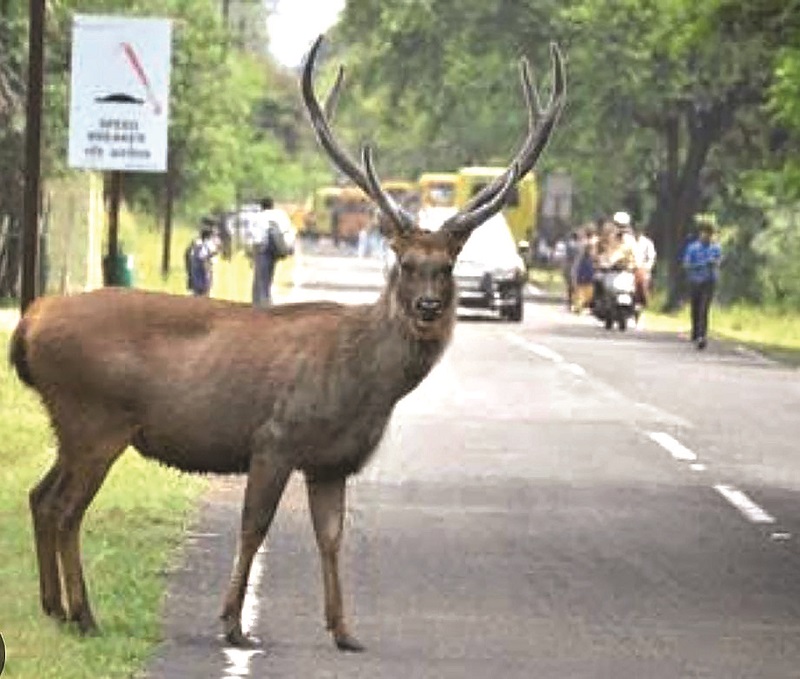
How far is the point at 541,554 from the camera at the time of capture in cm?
1553

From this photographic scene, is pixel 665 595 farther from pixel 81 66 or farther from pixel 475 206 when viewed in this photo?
pixel 81 66

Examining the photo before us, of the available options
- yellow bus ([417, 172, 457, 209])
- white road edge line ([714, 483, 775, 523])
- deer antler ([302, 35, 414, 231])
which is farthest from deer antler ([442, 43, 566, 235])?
yellow bus ([417, 172, 457, 209])

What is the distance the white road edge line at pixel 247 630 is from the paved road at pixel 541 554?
25 millimetres

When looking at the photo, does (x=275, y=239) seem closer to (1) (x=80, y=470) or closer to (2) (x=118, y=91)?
(2) (x=118, y=91)

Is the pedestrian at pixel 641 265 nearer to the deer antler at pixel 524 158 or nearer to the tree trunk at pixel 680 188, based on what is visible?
the tree trunk at pixel 680 188

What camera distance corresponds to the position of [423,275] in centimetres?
1170

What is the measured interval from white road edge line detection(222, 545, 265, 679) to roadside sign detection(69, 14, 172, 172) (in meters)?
7.30

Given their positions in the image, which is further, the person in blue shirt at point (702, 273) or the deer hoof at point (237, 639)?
the person in blue shirt at point (702, 273)

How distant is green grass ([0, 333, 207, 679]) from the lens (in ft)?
36.9

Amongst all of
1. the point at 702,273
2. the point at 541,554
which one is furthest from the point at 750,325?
the point at 541,554

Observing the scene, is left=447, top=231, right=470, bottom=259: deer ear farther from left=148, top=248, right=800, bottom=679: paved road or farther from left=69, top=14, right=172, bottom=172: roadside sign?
left=69, top=14, right=172, bottom=172: roadside sign

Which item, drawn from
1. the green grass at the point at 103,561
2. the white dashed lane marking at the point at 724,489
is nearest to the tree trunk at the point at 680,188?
the white dashed lane marking at the point at 724,489

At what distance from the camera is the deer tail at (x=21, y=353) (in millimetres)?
12328

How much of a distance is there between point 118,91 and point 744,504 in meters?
6.13
